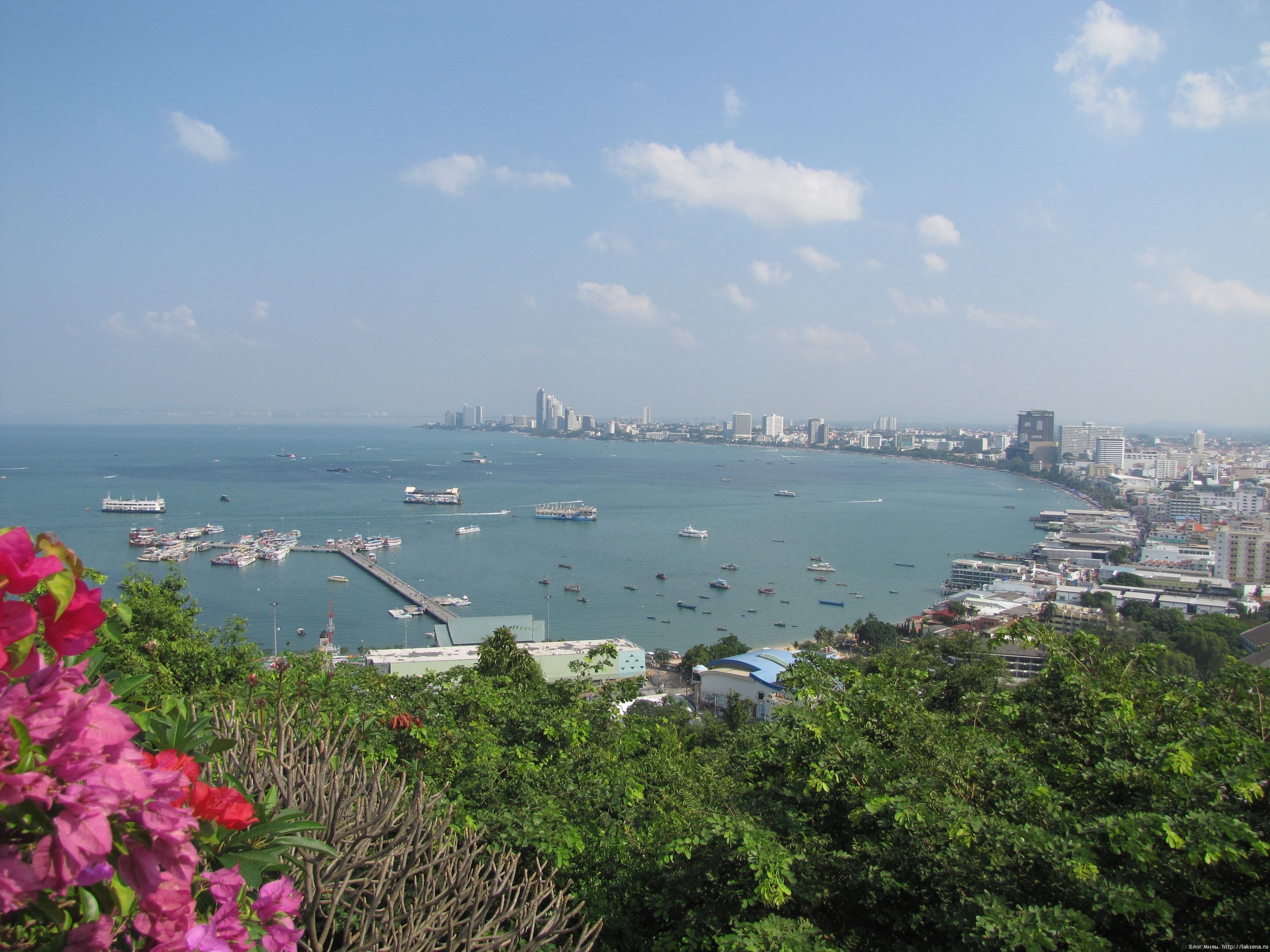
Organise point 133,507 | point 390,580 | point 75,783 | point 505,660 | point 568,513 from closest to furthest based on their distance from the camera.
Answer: point 75,783 → point 505,660 → point 390,580 → point 133,507 → point 568,513

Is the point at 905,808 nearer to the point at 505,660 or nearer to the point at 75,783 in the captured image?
the point at 75,783

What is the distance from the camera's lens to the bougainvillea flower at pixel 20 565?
0.37 metres

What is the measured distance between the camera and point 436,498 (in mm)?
23031

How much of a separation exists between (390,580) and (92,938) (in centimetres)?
1375

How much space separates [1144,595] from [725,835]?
15.6 m

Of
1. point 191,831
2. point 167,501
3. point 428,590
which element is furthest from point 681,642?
point 167,501

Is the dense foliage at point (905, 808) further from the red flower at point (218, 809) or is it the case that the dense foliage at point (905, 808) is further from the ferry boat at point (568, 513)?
the ferry boat at point (568, 513)

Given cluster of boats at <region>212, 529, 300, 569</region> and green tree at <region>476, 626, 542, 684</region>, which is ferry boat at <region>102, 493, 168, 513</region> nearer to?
cluster of boats at <region>212, 529, 300, 569</region>

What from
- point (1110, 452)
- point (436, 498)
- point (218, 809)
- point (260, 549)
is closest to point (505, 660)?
point (218, 809)

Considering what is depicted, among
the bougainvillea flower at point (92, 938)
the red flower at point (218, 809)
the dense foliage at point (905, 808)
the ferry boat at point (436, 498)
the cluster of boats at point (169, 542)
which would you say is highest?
the red flower at point (218, 809)

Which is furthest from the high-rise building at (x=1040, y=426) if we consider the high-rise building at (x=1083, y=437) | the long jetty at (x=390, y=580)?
the long jetty at (x=390, y=580)

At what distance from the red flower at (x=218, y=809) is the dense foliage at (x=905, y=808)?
2.83ft

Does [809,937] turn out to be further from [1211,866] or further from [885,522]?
[885,522]

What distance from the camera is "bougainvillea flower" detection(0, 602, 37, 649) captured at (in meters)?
0.38
